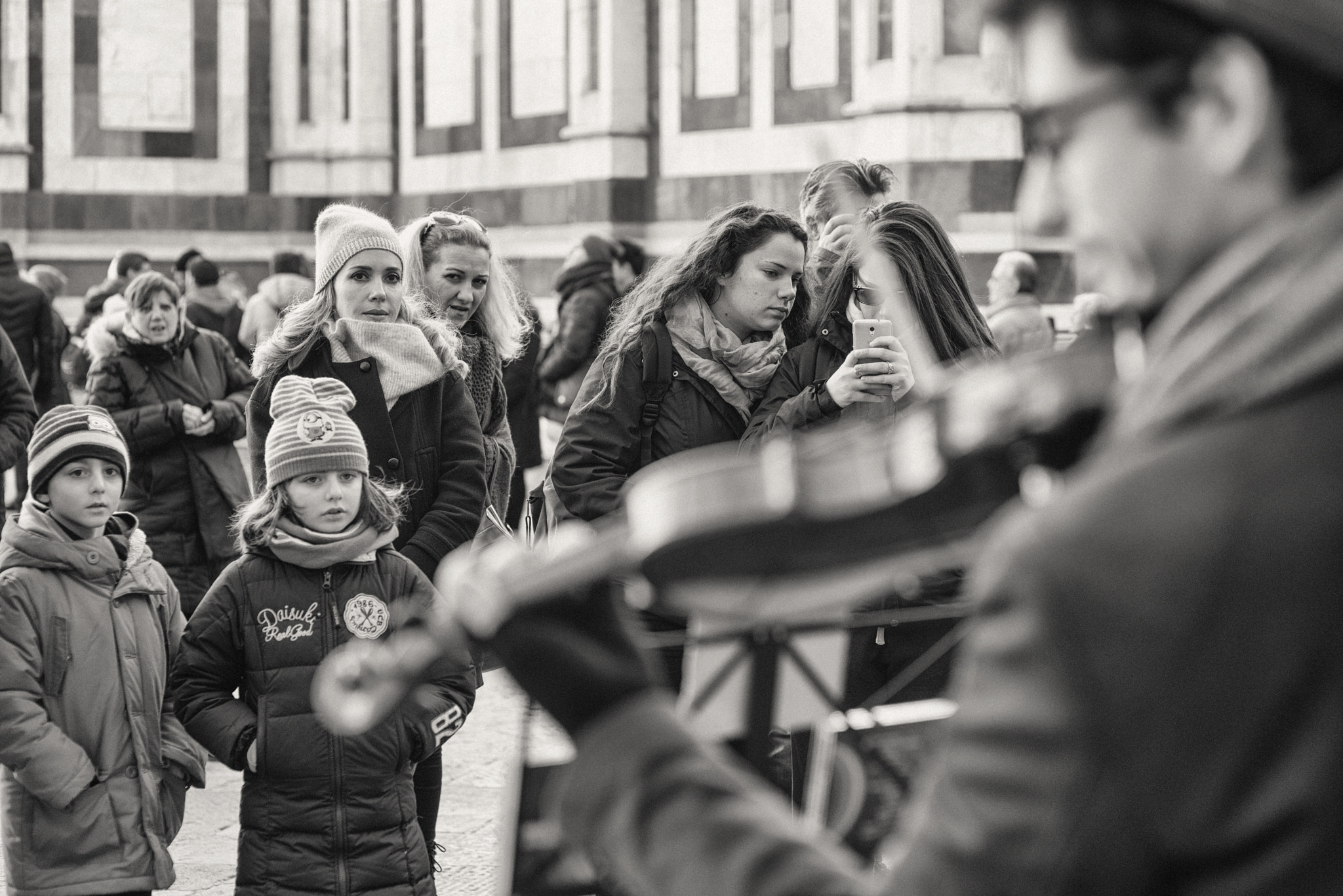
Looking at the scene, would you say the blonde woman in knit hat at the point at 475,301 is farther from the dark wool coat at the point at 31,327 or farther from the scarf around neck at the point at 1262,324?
the dark wool coat at the point at 31,327

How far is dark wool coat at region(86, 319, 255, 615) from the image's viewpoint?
7.10 meters

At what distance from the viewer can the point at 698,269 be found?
4.70m

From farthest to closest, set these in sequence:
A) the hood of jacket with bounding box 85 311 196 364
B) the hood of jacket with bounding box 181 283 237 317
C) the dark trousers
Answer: the hood of jacket with bounding box 181 283 237 317 → the hood of jacket with bounding box 85 311 196 364 → the dark trousers

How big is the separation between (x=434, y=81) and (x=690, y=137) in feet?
11.6

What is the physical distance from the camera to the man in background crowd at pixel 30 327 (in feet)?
35.2

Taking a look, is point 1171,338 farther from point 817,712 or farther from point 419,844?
point 419,844

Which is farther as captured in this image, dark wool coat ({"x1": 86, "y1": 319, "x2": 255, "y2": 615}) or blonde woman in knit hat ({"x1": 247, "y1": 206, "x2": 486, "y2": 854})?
dark wool coat ({"x1": 86, "y1": 319, "x2": 255, "y2": 615})

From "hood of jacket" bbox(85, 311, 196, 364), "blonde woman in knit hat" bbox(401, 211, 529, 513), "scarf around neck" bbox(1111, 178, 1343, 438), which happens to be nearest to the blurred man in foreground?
"scarf around neck" bbox(1111, 178, 1343, 438)

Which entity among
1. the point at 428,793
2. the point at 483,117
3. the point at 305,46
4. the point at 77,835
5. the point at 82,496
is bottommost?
the point at 428,793

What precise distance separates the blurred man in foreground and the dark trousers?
3813 mm

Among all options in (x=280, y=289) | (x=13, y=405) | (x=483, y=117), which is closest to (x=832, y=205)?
(x=13, y=405)

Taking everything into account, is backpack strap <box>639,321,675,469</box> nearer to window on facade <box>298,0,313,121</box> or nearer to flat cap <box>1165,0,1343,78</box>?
flat cap <box>1165,0,1343,78</box>

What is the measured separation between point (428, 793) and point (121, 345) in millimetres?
3101

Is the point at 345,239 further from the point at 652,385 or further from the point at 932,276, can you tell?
the point at 932,276
